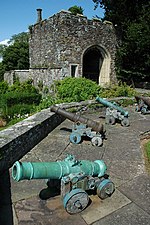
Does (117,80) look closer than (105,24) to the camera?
No

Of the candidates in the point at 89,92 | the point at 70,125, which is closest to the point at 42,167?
the point at 70,125

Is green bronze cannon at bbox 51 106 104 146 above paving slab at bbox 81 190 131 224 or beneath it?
above

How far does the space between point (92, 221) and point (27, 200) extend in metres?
0.87

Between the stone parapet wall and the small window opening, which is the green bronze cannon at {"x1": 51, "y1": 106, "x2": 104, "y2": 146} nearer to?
the stone parapet wall

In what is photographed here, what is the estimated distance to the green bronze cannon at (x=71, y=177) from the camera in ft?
7.56

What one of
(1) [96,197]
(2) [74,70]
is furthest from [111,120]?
(2) [74,70]

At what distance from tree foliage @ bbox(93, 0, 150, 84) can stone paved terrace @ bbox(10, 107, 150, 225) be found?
9996 millimetres

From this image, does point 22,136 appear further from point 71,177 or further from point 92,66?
point 92,66

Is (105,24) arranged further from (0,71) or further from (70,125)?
(0,71)

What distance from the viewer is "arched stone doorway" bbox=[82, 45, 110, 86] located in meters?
15.6

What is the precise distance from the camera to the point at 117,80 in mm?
16375

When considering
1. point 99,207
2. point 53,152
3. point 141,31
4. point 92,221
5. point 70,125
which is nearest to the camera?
point 92,221

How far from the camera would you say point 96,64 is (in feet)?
61.4

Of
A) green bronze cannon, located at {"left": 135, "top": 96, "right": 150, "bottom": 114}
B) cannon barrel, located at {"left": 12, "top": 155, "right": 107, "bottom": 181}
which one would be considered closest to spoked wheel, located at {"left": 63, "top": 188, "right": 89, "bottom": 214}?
cannon barrel, located at {"left": 12, "top": 155, "right": 107, "bottom": 181}
